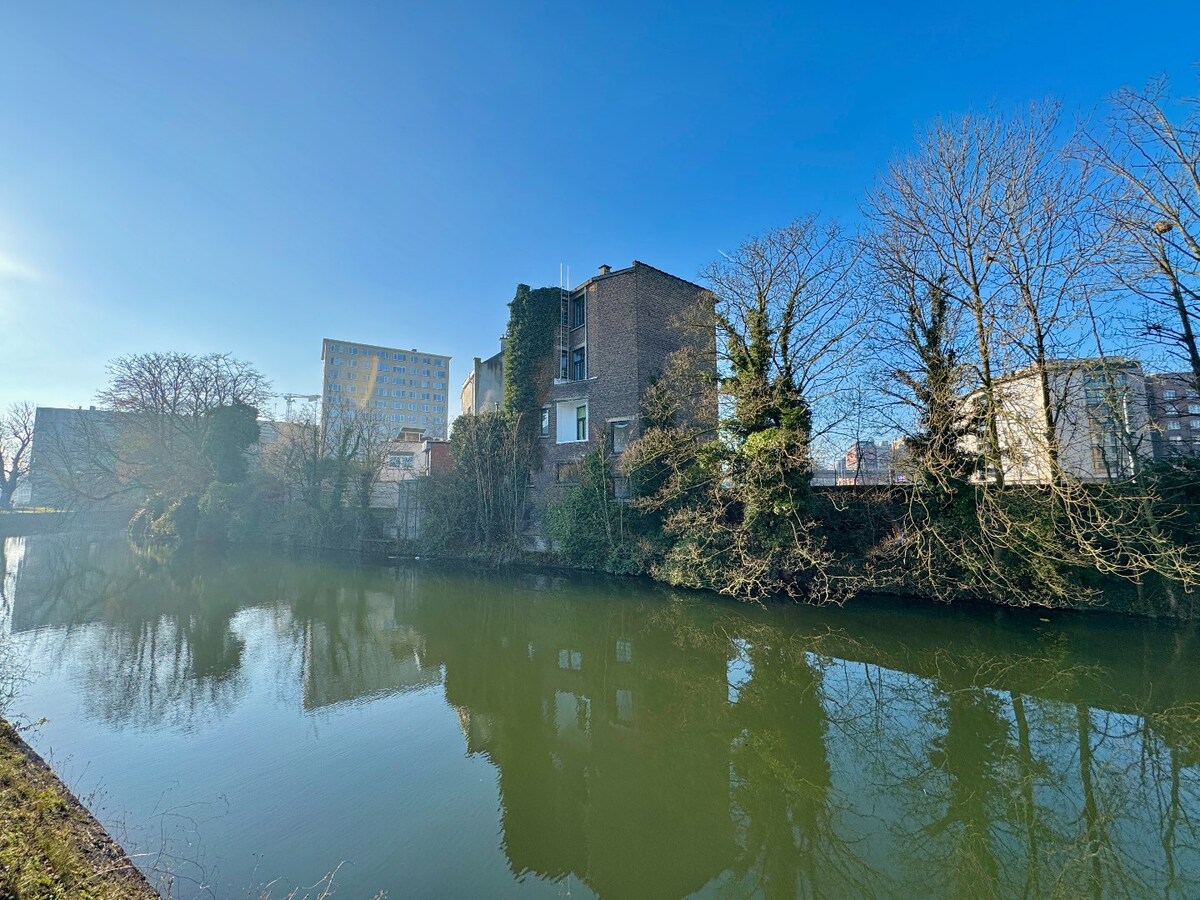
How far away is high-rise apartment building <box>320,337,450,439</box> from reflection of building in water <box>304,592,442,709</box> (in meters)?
64.8

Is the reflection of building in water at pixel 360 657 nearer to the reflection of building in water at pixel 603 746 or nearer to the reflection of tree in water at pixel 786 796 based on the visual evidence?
the reflection of building in water at pixel 603 746

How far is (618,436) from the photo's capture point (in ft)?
74.3

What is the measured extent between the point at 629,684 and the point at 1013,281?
1260 centimetres

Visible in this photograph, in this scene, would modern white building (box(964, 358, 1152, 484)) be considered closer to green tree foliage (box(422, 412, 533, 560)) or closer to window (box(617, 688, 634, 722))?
window (box(617, 688, 634, 722))

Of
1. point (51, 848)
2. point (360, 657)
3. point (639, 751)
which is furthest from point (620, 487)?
point (51, 848)

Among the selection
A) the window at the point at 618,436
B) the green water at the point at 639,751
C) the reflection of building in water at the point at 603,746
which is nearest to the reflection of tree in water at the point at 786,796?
the green water at the point at 639,751

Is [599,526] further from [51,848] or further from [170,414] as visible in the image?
[170,414]

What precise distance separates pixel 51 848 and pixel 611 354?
21368 mm

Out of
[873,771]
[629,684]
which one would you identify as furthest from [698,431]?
[873,771]

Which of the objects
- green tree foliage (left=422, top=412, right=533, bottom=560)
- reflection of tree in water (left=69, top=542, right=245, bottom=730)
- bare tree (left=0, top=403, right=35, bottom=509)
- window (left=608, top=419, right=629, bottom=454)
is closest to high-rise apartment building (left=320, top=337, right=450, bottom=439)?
bare tree (left=0, top=403, right=35, bottom=509)

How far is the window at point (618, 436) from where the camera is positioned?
73.3 ft

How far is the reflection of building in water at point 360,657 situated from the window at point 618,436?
10745 mm

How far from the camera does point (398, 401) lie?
8575 cm

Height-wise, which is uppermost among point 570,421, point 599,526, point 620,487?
point 570,421
